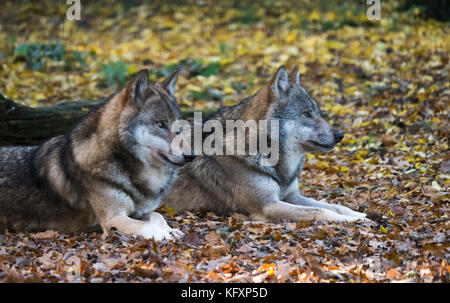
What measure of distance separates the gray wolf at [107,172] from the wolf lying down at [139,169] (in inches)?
0.4

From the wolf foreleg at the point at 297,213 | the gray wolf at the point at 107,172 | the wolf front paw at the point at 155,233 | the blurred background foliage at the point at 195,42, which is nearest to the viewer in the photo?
the wolf front paw at the point at 155,233

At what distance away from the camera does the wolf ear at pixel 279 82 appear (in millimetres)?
6859

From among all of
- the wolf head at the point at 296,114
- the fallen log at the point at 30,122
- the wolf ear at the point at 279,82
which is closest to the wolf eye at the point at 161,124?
the wolf head at the point at 296,114

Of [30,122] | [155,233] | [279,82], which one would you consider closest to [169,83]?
[279,82]

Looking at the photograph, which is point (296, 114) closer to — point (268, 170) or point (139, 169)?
point (268, 170)

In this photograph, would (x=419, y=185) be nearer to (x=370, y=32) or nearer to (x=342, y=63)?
(x=342, y=63)

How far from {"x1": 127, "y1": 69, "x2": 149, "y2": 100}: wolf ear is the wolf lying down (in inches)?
0.4

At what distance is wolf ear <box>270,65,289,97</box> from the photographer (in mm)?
6859

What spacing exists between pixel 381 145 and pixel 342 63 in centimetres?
425

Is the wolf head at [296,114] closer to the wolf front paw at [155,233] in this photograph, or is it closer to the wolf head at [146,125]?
the wolf head at [146,125]

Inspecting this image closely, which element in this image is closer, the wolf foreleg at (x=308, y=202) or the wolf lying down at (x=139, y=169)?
the wolf lying down at (x=139, y=169)

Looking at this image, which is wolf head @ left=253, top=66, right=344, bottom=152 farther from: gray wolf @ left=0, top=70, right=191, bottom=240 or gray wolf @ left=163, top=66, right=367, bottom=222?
gray wolf @ left=0, top=70, right=191, bottom=240

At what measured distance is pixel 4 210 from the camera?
20.6ft

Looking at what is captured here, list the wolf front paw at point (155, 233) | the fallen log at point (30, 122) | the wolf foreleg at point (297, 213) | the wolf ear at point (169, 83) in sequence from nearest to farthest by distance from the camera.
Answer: the wolf front paw at point (155, 233)
the wolf ear at point (169, 83)
the wolf foreleg at point (297, 213)
the fallen log at point (30, 122)
